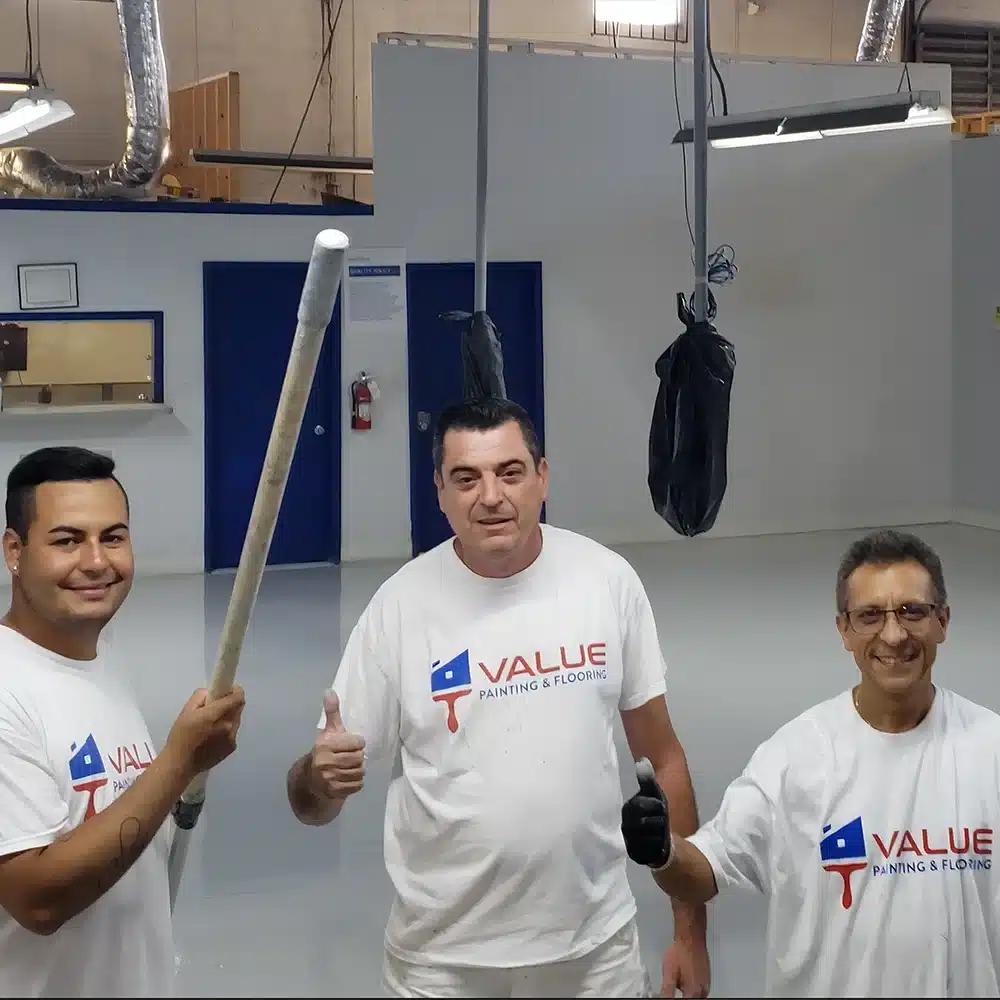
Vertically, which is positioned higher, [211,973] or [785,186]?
[785,186]

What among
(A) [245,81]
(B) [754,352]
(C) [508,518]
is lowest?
(C) [508,518]

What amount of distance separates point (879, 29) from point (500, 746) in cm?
966

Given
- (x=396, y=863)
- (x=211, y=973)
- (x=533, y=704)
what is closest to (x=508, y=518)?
(x=533, y=704)

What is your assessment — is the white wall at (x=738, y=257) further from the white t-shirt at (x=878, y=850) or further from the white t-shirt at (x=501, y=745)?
the white t-shirt at (x=878, y=850)

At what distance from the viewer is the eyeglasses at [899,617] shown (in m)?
1.87

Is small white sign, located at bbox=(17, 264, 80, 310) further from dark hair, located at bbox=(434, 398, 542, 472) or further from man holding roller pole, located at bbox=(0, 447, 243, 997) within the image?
man holding roller pole, located at bbox=(0, 447, 243, 997)

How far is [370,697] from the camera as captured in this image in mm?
2127

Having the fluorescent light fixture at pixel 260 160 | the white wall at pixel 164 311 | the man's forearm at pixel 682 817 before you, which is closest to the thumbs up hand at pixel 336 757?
the man's forearm at pixel 682 817

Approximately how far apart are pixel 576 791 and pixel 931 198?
918 centimetres

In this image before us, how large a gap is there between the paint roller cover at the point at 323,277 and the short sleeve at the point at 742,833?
1.02 m

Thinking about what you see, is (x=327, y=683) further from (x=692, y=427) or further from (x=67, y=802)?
(x=67, y=802)

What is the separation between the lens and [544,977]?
202cm

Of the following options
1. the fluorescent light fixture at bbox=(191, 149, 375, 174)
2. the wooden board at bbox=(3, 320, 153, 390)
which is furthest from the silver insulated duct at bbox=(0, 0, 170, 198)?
the wooden board at bbox=(3, 320, 153, 390)

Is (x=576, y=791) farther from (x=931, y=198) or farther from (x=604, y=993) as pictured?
(x=931, y=198)
